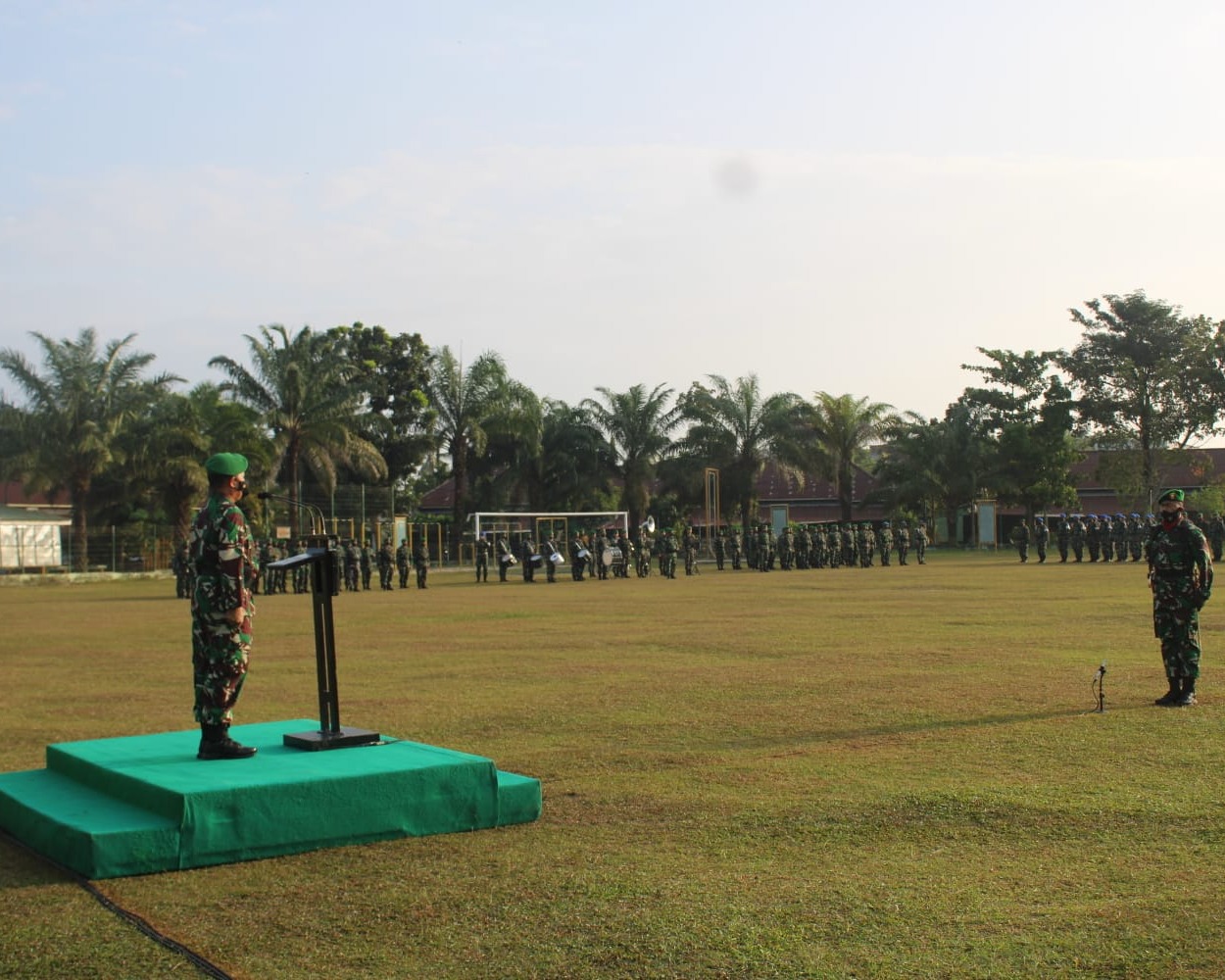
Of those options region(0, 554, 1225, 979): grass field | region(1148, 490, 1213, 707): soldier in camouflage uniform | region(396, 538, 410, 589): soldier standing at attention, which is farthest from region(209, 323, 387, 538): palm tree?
region(1148, 490, 1213, 707): soldier in camouflage uniform

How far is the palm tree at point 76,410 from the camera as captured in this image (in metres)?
42.0

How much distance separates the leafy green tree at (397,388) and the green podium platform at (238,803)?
1786 inches

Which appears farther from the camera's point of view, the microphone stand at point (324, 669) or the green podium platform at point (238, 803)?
the microphone stand at point (324, 669)

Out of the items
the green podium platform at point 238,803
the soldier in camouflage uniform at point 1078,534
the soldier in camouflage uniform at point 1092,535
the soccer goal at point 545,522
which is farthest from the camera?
the soccer goal at point 545,522

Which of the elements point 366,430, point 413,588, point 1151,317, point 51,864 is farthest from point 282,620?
point 1151,317

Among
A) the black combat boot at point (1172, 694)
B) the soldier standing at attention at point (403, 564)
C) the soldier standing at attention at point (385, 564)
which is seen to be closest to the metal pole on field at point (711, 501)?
the soldier standing at attention at point (403, 564)

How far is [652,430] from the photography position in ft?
183

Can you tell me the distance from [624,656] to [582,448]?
41176 millimetres

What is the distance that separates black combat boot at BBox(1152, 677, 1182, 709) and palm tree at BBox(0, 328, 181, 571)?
37.7 meters

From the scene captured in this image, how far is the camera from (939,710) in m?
10.2

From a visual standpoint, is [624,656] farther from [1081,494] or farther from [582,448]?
[1081,494]

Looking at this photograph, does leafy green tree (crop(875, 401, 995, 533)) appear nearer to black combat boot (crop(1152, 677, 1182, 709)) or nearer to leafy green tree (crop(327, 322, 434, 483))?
leafy green tree (crop(327, 322, 434, 483))

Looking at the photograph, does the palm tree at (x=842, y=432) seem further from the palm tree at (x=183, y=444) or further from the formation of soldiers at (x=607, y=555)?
the palm tree at (x=183, y=444)

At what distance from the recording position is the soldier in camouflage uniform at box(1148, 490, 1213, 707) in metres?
10.2
